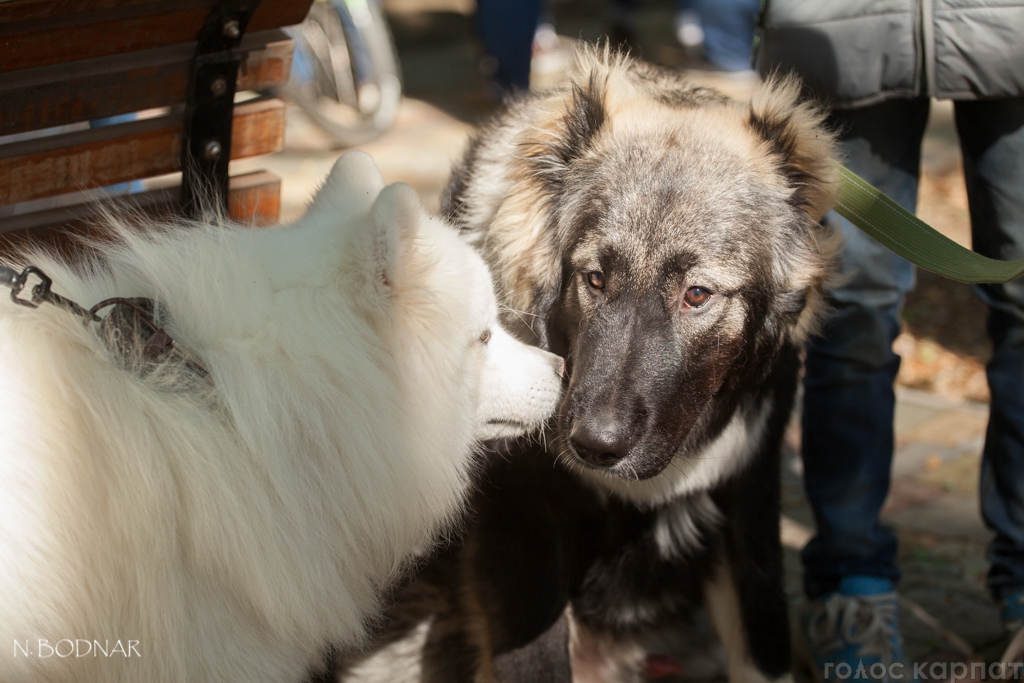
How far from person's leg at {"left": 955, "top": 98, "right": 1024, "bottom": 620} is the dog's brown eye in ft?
3.22

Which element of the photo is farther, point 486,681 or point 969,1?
point 486,681

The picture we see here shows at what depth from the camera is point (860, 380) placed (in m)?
2.77

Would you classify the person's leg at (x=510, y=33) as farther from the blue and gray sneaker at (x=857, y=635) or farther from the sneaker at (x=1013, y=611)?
the sneaker at (x=1013, y=611)

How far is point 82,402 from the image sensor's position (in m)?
1.66

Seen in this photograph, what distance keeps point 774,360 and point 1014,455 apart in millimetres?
905

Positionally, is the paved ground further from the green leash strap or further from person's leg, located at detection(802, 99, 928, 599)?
the green leash strap

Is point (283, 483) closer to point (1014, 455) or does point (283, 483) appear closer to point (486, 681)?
point (486, 681)

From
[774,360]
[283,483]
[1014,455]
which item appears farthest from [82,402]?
[1014,455]

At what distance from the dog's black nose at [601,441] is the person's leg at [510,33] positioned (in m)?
5.36

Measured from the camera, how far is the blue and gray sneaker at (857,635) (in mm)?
2693

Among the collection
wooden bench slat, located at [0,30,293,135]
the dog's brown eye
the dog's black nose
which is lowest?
the dog's black nose

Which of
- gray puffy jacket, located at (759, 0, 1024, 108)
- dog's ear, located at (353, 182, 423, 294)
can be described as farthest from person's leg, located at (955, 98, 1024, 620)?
dog's ear, located at (353, 182, 423, 294)

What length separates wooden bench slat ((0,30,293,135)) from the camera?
6.88 feet

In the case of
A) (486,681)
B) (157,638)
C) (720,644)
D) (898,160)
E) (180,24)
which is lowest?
(720,644)
